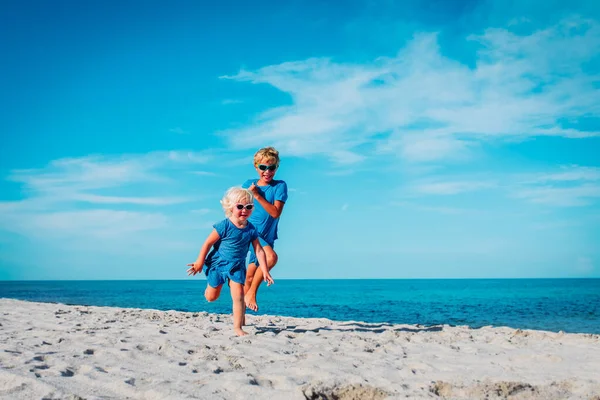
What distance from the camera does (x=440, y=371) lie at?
3.70 m

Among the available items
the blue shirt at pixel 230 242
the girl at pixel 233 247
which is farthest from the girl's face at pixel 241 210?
the blue shirt at pixel 230 242

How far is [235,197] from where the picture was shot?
17.7ft

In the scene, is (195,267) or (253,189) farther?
(253,189)

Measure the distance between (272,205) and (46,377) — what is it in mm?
3386

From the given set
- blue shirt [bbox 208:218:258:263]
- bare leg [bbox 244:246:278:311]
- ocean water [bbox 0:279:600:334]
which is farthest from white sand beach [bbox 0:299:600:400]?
ocean water [bbox 0:279:600:334]

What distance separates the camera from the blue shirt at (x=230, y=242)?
5.43 m

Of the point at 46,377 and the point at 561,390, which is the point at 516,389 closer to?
the point at 561,390

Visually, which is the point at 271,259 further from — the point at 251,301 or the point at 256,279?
the point at 251,301

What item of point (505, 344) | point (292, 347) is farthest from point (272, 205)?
point (505, 344)

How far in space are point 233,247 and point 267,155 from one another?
1371 mm

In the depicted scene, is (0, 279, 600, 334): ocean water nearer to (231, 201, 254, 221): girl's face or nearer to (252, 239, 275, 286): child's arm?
(252, 239, 275, 286): child's arm

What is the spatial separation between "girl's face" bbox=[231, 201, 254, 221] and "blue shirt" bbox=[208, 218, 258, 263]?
0.12 meters

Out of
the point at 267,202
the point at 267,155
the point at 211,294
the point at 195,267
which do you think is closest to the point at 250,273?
the point at 211,294

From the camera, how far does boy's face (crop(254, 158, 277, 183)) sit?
20.1 ft
